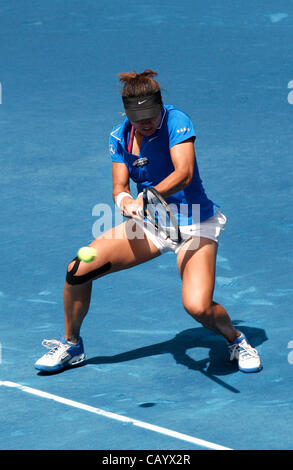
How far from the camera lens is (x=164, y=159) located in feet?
22.0

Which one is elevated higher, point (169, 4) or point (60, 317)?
point (169, 4)

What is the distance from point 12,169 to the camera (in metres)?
11.0

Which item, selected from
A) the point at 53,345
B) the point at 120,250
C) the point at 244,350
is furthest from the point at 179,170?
the point at 53,345

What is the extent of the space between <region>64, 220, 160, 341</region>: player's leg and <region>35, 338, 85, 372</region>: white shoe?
8.0 inches

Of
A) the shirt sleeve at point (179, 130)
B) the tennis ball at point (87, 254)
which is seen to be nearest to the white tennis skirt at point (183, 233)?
the tennis ball at point (87, 254)

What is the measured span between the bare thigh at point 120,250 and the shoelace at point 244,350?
0.92 m

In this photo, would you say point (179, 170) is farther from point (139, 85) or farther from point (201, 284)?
point (201, 284)

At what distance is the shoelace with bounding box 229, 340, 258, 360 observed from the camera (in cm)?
691

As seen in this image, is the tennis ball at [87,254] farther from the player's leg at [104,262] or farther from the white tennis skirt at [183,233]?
the white tennis skirt at [183,233]

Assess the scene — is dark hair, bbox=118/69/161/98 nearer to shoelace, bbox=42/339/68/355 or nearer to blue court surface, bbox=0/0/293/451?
shoelace, bbox=42/339/68/355

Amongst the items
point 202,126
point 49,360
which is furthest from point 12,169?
point 49,360

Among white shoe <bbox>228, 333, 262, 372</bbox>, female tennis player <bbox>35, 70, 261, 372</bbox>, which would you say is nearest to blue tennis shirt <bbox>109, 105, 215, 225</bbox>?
female tennis player <bbox>35, 70, 261, 372</bbox>
